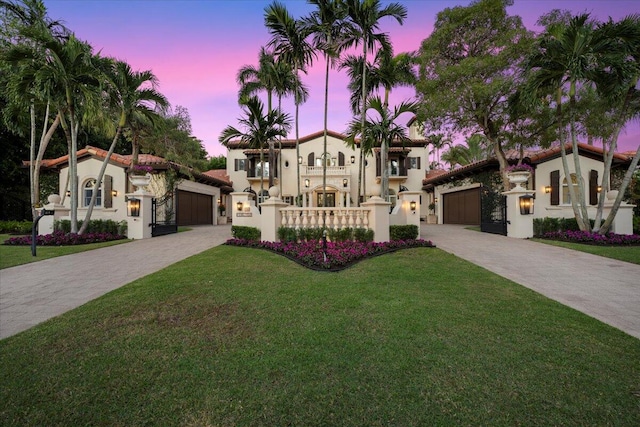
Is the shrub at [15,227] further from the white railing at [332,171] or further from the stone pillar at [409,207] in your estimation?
the stone pillar at [409,207]

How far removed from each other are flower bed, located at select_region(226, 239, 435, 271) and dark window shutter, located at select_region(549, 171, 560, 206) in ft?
30.9

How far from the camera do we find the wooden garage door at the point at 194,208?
58.2 feet

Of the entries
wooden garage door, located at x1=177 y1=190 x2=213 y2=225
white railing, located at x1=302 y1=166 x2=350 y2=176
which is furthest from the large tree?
wooden garage door, located at x1=177 y1=190 x2=213 y2=225

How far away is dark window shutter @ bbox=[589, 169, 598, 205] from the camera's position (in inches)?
516

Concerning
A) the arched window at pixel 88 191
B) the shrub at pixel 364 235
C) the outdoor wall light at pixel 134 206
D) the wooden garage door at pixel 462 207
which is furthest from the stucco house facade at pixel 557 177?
the arched window at pixel 88 191

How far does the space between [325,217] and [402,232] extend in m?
2.57

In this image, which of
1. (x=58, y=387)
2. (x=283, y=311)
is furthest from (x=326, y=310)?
(x=58, y=387)

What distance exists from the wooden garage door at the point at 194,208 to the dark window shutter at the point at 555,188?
20.5 m

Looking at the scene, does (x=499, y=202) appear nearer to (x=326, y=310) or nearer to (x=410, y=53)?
(x=410, y=53)

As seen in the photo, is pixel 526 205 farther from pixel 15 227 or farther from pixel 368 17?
pixel 15 227

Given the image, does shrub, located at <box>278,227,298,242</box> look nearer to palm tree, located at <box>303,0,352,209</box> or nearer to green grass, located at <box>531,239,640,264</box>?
palm tree, located at <box>303,0,352,209</box>

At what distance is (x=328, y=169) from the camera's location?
22.3 meters

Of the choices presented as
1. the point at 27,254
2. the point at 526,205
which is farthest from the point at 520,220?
the point at 27,254

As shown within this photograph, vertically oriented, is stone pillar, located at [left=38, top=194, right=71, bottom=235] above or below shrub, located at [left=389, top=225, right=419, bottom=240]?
above
